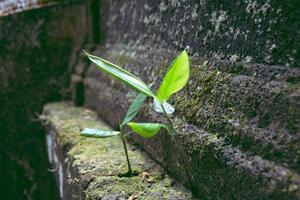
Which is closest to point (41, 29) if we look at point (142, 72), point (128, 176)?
point (142, 72)

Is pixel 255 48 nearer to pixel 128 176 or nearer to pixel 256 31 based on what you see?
pixel 256 31

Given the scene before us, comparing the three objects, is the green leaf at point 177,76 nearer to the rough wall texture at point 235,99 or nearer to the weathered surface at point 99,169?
the rough wall texture at point 235,99

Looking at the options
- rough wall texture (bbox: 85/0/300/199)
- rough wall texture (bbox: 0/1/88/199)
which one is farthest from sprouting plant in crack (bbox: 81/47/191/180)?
rough wall texture (bbox: 0/1/88/199)

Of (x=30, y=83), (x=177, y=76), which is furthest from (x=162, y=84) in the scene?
(x=30, y=83)

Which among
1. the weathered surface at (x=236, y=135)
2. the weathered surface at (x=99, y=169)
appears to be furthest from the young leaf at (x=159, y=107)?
the weathered surface at (x=99, y=169)

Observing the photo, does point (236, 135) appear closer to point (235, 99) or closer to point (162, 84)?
point (235, 99)

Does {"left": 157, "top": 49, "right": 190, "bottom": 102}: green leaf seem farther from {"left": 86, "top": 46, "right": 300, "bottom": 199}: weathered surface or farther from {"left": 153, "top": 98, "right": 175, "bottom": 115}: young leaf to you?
{"left": 86, "top": 46, "right": 300, "bottom": 199}: weathered surface
